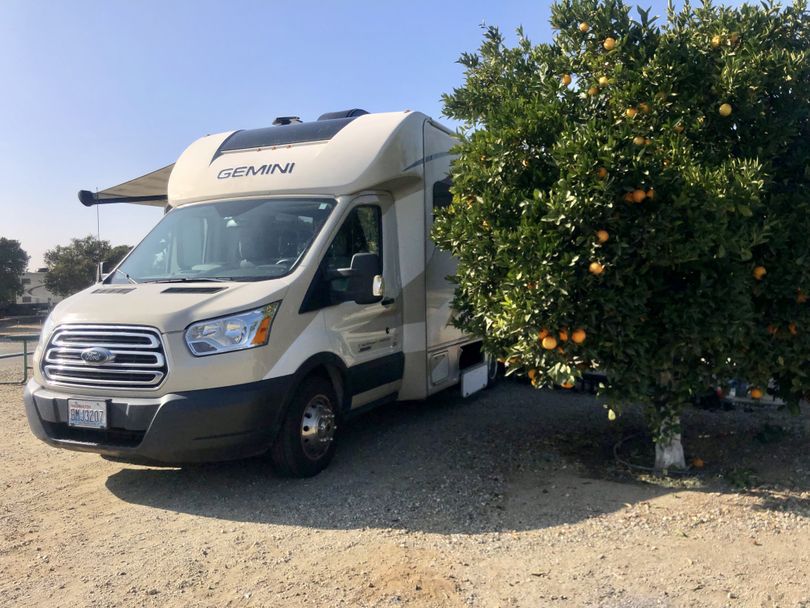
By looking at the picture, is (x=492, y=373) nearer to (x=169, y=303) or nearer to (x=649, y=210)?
(x=649, y=210)

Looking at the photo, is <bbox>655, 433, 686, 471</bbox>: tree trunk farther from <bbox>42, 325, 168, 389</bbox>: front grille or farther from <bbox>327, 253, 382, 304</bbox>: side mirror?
<bbox>42, 325, 168, 389</bbox>: front grille

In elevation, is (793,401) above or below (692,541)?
above

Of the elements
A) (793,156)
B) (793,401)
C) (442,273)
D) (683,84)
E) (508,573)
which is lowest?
(508,573)

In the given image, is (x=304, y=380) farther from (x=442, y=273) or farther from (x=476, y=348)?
(x=476, y=348)

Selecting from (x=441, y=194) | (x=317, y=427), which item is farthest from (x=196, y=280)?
(x=441, y=194)

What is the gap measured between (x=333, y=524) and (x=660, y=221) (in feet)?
9.88

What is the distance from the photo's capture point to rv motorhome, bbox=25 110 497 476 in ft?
16.4

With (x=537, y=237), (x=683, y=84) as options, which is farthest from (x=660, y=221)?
(x=683, y=84)

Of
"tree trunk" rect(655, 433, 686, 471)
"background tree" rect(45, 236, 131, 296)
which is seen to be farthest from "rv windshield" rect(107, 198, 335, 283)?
"background tree" rect(45, 236, 131, 296)

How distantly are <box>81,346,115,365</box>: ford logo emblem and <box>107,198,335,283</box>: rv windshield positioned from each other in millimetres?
912

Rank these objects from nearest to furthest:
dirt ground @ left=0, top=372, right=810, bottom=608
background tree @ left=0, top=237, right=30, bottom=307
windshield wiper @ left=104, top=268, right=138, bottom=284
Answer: dirt ground @ left=0, top=372, right=810, bottom=608 < windshield wiper @ left=104, top=268, right=138, bottom=284 < background tree @ left=0, top=237, right=30, bottom=307

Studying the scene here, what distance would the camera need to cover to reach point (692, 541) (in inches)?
173

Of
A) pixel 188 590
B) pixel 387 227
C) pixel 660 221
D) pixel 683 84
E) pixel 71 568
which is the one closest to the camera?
pixel 188 590

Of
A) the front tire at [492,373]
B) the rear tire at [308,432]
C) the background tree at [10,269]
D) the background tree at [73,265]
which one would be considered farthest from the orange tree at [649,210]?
the background tree at [10,269]
